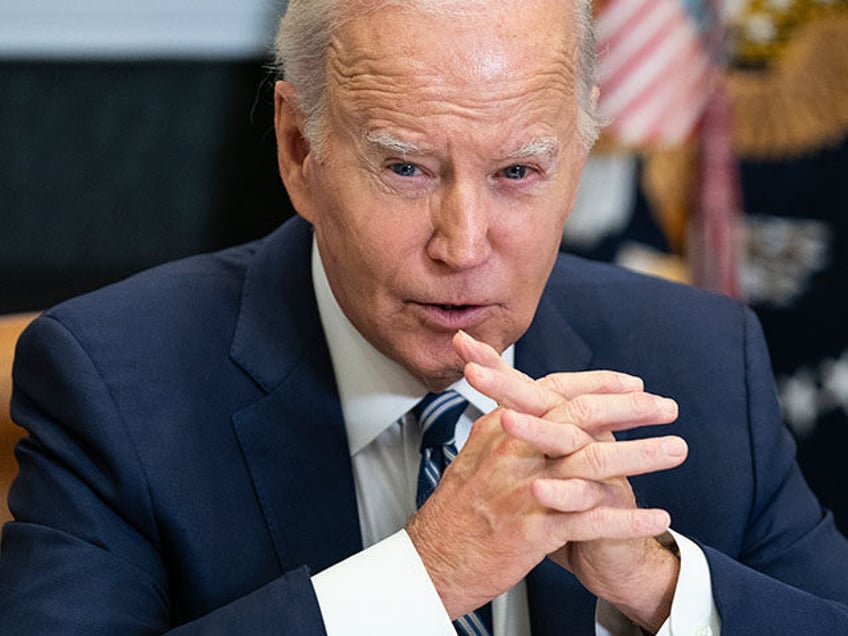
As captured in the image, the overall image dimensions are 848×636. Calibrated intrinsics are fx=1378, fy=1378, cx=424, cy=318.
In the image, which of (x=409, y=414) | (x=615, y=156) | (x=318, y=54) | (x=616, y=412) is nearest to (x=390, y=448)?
(x=409, y=414)

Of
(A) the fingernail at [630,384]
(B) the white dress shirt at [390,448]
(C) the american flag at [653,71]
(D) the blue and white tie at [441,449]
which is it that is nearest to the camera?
(A) the fingernail at [630,384]

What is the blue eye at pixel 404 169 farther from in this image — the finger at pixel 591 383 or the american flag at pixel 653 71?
the american flag at pixel 653 71

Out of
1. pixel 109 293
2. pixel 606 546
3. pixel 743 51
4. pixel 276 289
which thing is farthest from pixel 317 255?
pixel 743 51

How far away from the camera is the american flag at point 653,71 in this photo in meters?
3.80

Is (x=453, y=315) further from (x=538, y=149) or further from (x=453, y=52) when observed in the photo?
(x=453, y=52)

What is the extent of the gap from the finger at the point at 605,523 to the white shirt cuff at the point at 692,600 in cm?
16

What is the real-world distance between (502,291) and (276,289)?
457 mm

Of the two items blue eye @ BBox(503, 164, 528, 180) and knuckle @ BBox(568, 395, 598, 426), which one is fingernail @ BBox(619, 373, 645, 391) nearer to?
knuckle @ BBox(568, 395, 598, 426)

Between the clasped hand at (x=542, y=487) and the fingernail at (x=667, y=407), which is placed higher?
the fingernail at (x=667, y=407)

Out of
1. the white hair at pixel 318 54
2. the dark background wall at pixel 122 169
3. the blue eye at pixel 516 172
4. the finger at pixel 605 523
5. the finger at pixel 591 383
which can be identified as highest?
the white hair at pixel 318 54

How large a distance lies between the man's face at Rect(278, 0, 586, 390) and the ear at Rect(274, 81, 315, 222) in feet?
0.24

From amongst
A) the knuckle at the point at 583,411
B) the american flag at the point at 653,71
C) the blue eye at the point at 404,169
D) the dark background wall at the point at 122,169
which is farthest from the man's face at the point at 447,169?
the dark background wall at the point at 122,169

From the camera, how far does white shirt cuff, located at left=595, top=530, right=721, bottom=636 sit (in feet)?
6.04

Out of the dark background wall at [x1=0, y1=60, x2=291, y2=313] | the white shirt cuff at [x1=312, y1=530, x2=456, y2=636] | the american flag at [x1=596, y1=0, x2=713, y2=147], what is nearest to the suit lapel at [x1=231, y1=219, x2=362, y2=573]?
the white shirt cuff at [x1=312, y1=530, x2=456, y2=636]
